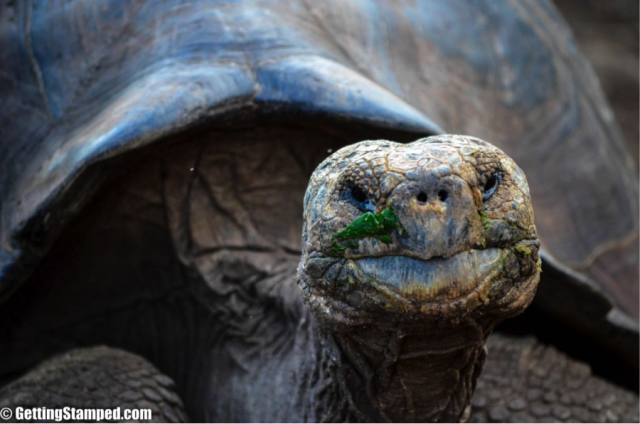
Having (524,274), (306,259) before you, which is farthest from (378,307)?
(524,274)

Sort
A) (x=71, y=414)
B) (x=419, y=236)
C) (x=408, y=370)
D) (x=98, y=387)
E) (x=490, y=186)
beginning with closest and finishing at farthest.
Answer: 1. (x=419, y=236)
2. (x=490, y=186)
3. (x=408, y=370)
4. (x=71, y=414)
5. (x=98, y=387)

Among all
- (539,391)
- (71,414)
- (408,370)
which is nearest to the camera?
(408,370)

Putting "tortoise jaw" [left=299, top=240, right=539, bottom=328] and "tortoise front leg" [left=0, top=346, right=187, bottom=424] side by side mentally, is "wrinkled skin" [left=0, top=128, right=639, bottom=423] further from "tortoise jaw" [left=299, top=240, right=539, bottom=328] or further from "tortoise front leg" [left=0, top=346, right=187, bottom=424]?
"tortoise jaw" [left=299, top=240, right=539, bottom=328]

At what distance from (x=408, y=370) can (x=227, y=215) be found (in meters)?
0.96

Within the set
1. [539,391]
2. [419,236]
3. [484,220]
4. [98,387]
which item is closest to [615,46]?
[539,391]

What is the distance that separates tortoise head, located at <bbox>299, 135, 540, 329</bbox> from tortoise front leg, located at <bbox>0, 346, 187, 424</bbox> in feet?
2.87

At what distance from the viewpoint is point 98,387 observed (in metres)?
2.13

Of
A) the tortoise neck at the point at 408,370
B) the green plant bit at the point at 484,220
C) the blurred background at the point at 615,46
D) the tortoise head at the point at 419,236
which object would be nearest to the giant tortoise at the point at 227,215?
the tortoise neck at the point at 408,370

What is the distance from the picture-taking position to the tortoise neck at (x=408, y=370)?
4.83ft

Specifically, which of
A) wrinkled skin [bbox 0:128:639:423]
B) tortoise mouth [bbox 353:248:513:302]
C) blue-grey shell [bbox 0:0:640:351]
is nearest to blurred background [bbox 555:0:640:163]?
blue-grey shell [bbox 0:0:640:351]

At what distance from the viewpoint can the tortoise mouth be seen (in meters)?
1.29

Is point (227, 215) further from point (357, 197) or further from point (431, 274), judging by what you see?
point (431, 274)

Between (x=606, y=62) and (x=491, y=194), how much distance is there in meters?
6.29

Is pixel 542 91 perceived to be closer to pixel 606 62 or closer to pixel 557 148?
pixel 557 148
